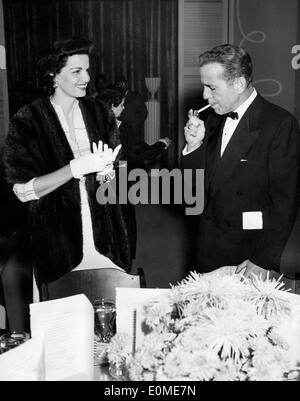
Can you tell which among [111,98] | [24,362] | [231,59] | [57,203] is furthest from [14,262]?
[24,362]

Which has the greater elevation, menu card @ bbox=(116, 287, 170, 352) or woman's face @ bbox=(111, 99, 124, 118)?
woman's face @ bbox=(111, 99, 124, 118)

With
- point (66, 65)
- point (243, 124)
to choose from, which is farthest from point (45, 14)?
point (243, 124)

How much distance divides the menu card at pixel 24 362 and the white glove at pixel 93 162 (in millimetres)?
1634

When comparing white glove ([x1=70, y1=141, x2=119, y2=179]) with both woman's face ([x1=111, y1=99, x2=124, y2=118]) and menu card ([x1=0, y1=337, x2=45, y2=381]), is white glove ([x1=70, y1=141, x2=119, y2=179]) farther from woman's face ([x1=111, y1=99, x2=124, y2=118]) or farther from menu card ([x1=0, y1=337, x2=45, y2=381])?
menu card ([x1=0, y1=337, x2=45, y2=381])

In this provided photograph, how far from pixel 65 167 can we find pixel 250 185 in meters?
0.97

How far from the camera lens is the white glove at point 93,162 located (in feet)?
9.93

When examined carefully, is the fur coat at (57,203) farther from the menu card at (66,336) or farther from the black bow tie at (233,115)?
the menu card at (66,336)

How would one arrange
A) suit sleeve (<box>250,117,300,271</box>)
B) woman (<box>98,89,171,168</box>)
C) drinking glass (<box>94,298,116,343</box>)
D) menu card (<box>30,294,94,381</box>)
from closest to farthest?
1. menu card (<box>30,294,94,381</box>)
2. drinking glass (<box>94,298,116,343</box>)
3. suit sleeve (<box>250,117,300,271</box>)
4. woman (<box>98,89,171,168</box>)

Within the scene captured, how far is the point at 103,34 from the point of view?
3.04 meters

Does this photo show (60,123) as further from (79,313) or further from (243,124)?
(79,313)

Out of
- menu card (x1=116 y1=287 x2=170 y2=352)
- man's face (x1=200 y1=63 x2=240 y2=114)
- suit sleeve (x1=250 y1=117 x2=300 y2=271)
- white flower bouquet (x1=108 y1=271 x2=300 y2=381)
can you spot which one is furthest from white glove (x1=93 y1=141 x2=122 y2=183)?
white flower bouquet (x1=108 y1=271 x2=300 y2=381)

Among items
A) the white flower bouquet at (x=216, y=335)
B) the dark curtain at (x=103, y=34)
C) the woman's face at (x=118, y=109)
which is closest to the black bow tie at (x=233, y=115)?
the dark curtain at (x=103, y=34)

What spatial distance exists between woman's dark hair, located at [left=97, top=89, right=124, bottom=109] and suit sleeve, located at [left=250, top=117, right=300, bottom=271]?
33.5 inches

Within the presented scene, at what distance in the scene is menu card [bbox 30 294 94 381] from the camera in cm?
157
